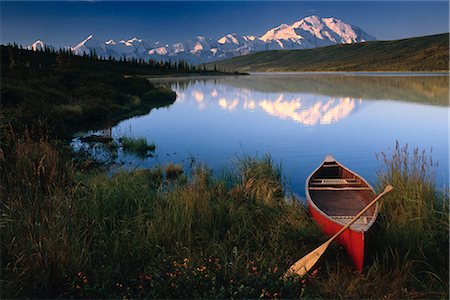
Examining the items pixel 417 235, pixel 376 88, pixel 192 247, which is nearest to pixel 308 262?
pixel 192 247

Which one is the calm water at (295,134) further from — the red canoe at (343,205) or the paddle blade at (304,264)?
the paddle blade at (304,264)

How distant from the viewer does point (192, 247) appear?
703cm

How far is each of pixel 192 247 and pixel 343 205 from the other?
485cm

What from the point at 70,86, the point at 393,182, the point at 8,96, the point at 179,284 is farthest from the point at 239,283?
the point at 70,86

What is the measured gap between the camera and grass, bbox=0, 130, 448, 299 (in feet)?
18.8

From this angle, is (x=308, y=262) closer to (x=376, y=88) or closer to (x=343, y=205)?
(x=343, y=205)

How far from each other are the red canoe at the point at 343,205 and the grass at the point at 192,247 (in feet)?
0.92

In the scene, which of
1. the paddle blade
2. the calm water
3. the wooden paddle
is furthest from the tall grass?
the calm water

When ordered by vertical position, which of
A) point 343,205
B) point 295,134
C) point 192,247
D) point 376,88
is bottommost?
point 343,205

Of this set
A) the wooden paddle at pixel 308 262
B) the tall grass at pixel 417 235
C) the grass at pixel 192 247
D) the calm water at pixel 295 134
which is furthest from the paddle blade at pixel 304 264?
the calm water at pixel 295 134

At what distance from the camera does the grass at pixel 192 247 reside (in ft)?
Result: 18.8

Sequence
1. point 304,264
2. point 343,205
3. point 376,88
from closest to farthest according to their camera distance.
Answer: point 304,264 < point 343,205 < point 376,88

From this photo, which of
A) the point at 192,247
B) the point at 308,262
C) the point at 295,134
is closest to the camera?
the point at 308,262

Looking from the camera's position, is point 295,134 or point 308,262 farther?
point 295,134
